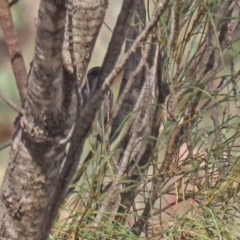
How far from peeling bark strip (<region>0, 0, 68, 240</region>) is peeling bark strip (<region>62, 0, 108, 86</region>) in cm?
4

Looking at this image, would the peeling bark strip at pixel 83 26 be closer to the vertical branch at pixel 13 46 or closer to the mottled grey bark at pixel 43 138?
the mottled grey bark at pixel 43 138

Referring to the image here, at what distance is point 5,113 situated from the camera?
6.23ft

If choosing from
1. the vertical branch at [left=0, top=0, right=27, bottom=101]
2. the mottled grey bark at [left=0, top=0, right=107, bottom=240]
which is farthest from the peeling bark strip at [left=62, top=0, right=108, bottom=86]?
the vertical branch at [left=0, top=0, right=27, bottom=101]

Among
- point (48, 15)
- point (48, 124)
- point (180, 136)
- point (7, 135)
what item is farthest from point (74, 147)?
point (7, 135)

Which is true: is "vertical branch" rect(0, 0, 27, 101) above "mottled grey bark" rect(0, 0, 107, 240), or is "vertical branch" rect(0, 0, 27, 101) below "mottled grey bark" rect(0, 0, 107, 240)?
above

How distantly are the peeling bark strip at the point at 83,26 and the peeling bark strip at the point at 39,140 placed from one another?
42 mm

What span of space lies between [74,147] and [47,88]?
95mm

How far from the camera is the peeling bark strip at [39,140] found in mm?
568

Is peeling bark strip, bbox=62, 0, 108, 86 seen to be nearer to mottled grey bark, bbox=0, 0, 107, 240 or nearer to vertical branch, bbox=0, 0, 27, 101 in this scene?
mottled grey bark, bbox=0, 0, 107, 240

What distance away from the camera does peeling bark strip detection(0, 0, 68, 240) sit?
0.57 meters

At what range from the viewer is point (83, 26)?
0.64m

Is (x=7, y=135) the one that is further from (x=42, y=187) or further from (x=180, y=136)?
(x=42, y=187)

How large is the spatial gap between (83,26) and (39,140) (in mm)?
127

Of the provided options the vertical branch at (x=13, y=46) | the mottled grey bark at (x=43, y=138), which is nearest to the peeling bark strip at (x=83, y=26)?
the mottled grey bark at (x=43, y=138)
